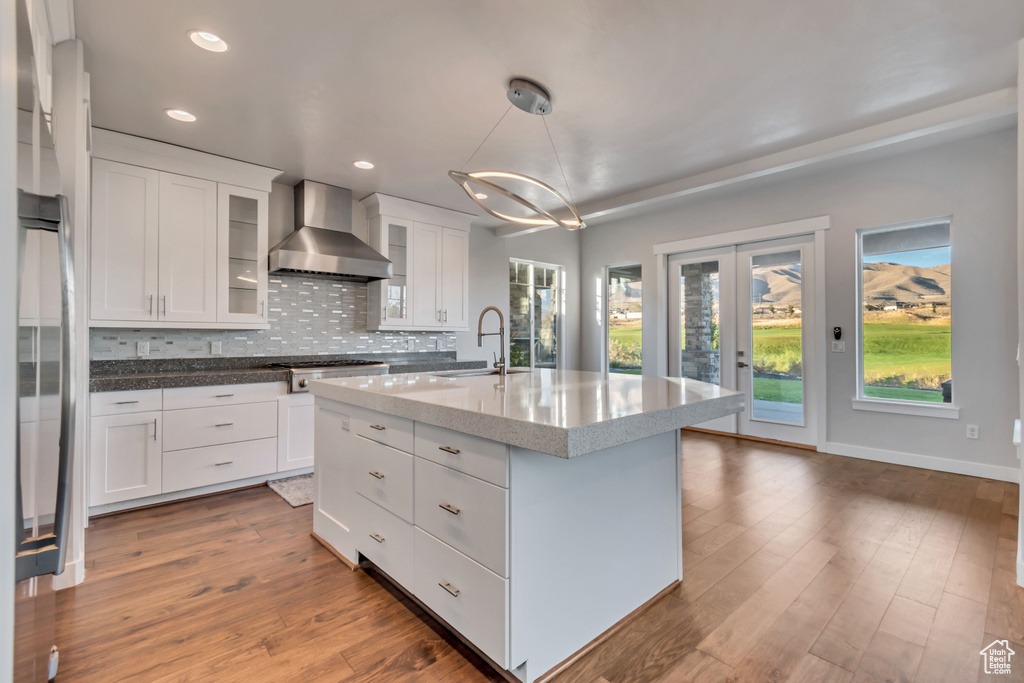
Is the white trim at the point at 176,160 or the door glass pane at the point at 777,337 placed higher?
the white trim at the point at 176,160

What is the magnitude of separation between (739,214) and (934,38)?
9.10ft

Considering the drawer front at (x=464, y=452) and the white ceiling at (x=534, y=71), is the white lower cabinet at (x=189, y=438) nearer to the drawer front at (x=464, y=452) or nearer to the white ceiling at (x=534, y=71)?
the white ceiling at (x=534, y=71)

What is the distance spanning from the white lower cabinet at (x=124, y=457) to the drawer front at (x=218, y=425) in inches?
3.4

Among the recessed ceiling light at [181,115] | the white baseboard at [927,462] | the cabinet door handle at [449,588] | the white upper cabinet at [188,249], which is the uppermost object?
the recessed ceiling light at [181,115]

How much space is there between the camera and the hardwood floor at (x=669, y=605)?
1.58 meters

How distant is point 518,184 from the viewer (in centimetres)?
455

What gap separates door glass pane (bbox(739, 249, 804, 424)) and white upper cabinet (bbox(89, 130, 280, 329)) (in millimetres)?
4802

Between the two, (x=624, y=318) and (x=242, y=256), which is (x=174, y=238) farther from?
(x=624, y=318)

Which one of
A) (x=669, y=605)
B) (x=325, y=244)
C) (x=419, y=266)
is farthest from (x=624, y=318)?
(x=669, y=605)

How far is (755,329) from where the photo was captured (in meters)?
4.98

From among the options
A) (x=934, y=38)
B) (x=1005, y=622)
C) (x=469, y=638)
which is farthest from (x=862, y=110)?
(x=469, y=638)

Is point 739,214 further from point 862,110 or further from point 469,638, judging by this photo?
point 469,638

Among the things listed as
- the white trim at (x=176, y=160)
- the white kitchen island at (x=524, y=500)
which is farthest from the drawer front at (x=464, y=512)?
the white trim at (x=176, y=160)

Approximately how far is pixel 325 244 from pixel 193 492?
2.17 m
